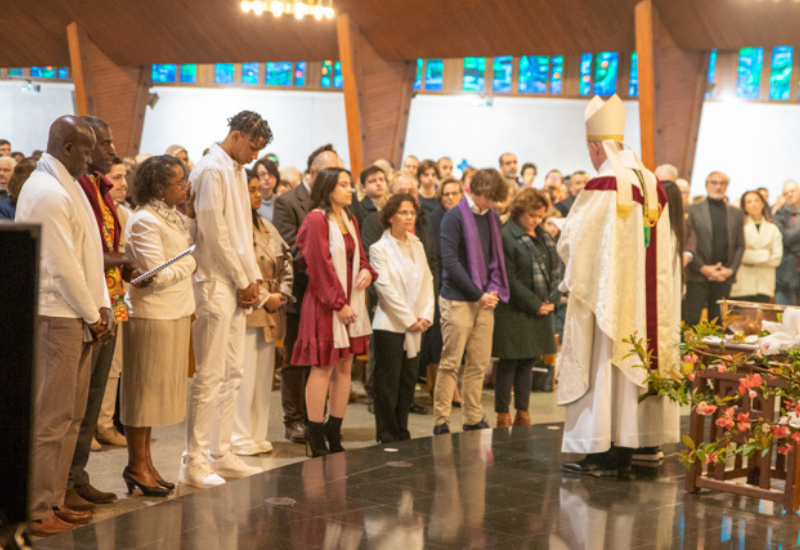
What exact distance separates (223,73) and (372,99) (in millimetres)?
2858

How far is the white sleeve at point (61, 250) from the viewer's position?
3883 mm

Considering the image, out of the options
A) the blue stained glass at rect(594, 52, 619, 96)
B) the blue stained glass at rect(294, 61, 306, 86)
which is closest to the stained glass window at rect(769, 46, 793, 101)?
the blue stained glass at rect(594, 52, 619, 96)

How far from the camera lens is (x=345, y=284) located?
19.1 ft

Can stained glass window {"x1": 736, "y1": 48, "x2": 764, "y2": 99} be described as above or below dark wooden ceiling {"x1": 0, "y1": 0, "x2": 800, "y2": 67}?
below

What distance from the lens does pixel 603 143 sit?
538 centimetres

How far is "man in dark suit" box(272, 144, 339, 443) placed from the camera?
6.23m

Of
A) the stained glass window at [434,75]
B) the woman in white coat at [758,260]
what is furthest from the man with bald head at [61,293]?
the stained glass window at [434,75]

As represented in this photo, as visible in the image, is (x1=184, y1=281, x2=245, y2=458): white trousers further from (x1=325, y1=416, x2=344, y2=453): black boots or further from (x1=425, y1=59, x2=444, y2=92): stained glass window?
(x1=425, y1=59, x2=444, y2=92): stained glass window

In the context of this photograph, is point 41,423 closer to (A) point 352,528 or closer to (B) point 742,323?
(A) point 352,528

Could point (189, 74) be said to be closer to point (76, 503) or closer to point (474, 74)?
point (474, 74)

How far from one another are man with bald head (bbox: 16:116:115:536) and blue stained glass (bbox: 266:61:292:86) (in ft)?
34.4

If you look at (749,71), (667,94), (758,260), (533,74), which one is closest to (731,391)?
(758,260)

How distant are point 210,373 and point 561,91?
31.4 feet

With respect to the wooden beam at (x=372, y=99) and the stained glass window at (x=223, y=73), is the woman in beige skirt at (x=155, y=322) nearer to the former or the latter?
the wooden beam at (x=372, y=99)
